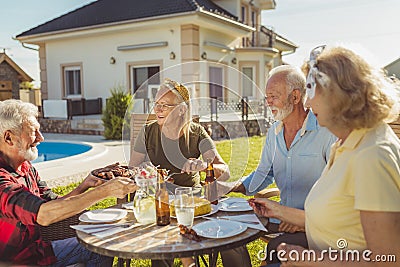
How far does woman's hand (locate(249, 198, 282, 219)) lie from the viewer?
173 cm

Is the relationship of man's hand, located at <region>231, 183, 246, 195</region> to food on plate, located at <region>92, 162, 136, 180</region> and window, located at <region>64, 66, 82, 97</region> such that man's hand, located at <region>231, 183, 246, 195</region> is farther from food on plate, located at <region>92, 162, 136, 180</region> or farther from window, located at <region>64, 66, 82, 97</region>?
window, located at <region>64, 66, 82, 97</region>

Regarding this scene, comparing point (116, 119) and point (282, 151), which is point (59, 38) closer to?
point (116, 119)

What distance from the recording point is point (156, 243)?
143 centimetres

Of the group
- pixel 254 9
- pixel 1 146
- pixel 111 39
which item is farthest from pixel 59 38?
pixel 1 146

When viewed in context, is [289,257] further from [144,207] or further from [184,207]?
[144,207]

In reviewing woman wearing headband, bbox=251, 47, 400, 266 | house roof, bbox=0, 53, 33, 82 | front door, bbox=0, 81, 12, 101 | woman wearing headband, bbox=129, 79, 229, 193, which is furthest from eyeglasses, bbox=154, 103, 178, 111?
house roof, bbox=0, 53, 33, 82

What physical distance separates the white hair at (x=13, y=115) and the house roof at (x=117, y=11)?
8295 millimetres

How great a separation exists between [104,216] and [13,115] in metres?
0.62

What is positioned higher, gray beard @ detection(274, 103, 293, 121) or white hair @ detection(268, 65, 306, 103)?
white hair @ detection(268, 65, 306, 103)

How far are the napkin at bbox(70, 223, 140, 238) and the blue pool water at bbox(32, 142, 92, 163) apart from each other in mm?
6700

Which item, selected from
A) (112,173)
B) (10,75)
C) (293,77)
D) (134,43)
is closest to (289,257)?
(112,173)

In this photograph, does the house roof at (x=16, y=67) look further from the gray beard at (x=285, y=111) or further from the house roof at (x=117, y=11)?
the gray beard at (x=285, y=111)

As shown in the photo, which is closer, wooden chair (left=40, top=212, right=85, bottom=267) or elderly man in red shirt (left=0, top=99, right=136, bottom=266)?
elderly man in red shirt (left=0, top=99, right=136, bottom=266)

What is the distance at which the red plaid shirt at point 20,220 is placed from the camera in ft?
5.04
